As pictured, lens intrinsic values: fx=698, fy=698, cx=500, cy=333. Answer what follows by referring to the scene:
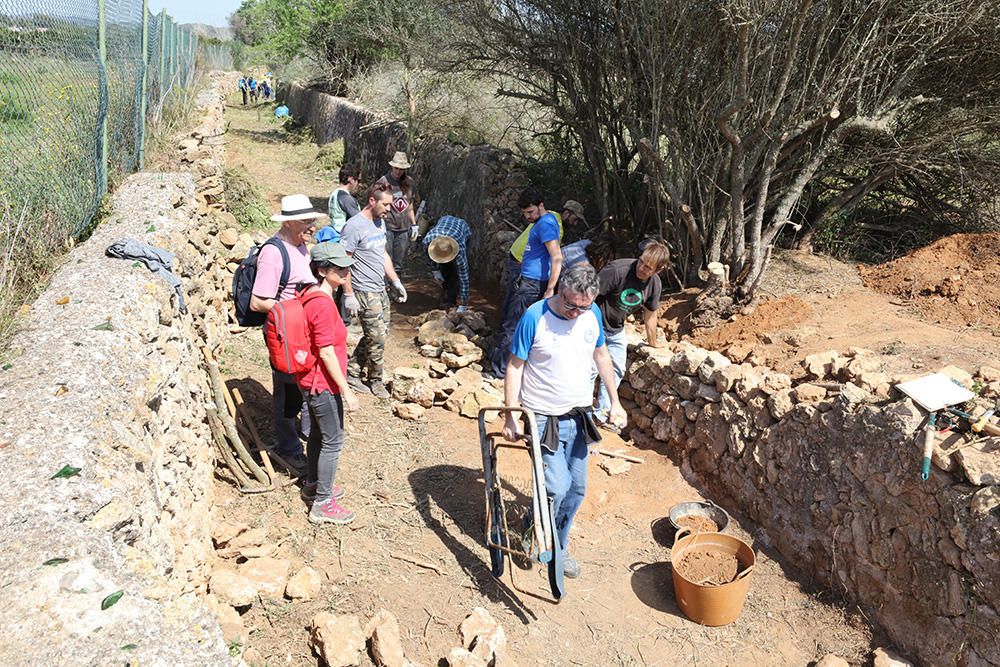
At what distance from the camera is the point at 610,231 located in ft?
28.5

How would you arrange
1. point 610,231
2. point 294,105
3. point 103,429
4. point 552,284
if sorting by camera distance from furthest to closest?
point 294,105 < point 610,231 < point 552,284 < point 103,429

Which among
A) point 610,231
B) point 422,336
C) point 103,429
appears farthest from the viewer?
point 610,231

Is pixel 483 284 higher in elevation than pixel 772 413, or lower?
lower

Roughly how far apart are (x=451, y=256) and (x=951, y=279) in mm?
4888

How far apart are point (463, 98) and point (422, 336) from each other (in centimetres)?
754

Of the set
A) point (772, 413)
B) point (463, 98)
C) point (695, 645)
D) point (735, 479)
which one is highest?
point (463, 98)

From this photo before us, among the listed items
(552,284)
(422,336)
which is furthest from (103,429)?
(422,336)

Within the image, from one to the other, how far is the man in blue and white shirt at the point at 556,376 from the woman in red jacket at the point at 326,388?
0.97 m

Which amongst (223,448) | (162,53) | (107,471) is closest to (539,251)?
(223,448)

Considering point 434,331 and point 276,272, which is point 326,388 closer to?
point 276,272

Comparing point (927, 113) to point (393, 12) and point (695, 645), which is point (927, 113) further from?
point (393, 12)

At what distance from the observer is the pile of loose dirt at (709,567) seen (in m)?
4.26

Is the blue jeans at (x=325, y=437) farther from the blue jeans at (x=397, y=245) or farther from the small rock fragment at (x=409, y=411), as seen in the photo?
the blue jeans at (x=397, y=245)

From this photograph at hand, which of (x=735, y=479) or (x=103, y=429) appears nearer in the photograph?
(x=103, y=429)
